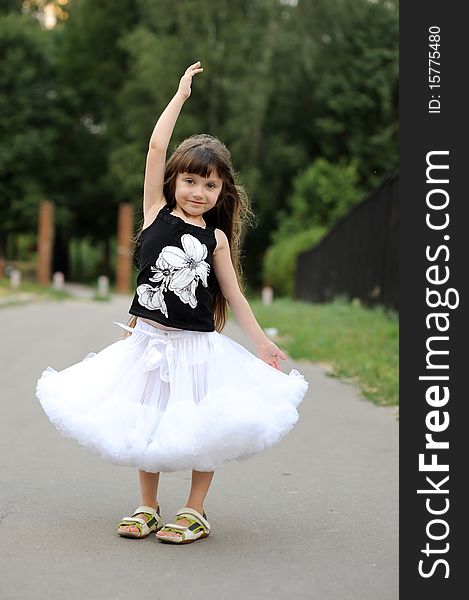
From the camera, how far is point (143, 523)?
15.3 feet

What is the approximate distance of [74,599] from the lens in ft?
12.2

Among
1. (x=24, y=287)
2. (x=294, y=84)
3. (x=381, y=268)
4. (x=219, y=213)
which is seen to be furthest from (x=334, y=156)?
(x=219, y=213)

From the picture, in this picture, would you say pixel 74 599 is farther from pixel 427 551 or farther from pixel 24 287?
pixel 24 287

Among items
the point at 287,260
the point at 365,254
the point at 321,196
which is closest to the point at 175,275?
the point at 365,254

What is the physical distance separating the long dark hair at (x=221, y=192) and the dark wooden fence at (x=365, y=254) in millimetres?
9794

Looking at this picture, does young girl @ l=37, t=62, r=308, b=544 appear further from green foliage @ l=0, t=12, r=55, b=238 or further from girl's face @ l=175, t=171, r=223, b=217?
green foliage @ l=0, t=12, r=55, b=238

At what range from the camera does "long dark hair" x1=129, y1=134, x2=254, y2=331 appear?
482cm

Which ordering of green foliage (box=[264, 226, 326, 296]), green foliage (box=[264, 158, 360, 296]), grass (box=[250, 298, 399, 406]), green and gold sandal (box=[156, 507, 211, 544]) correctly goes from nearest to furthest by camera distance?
green and gold sandal (box=[156, 507, 211, 544]) → grass (box=[250, 298, 399, 406]) → green foliage (box=[264, 226, 326, 296]) → green foliage (box=[264, 158, 360, 296])

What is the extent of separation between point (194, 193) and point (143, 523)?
138 centimetres

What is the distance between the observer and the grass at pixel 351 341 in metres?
9.86

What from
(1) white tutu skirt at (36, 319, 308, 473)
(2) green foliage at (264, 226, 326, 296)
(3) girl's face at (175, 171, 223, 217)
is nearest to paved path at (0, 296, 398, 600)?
(1) white tutu skirt at (36, 319, 308, 473)

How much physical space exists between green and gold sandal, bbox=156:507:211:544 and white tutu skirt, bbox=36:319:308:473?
0.93ft

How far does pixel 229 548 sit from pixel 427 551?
1373 mm

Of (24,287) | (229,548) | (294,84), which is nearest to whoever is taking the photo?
(229,548)
